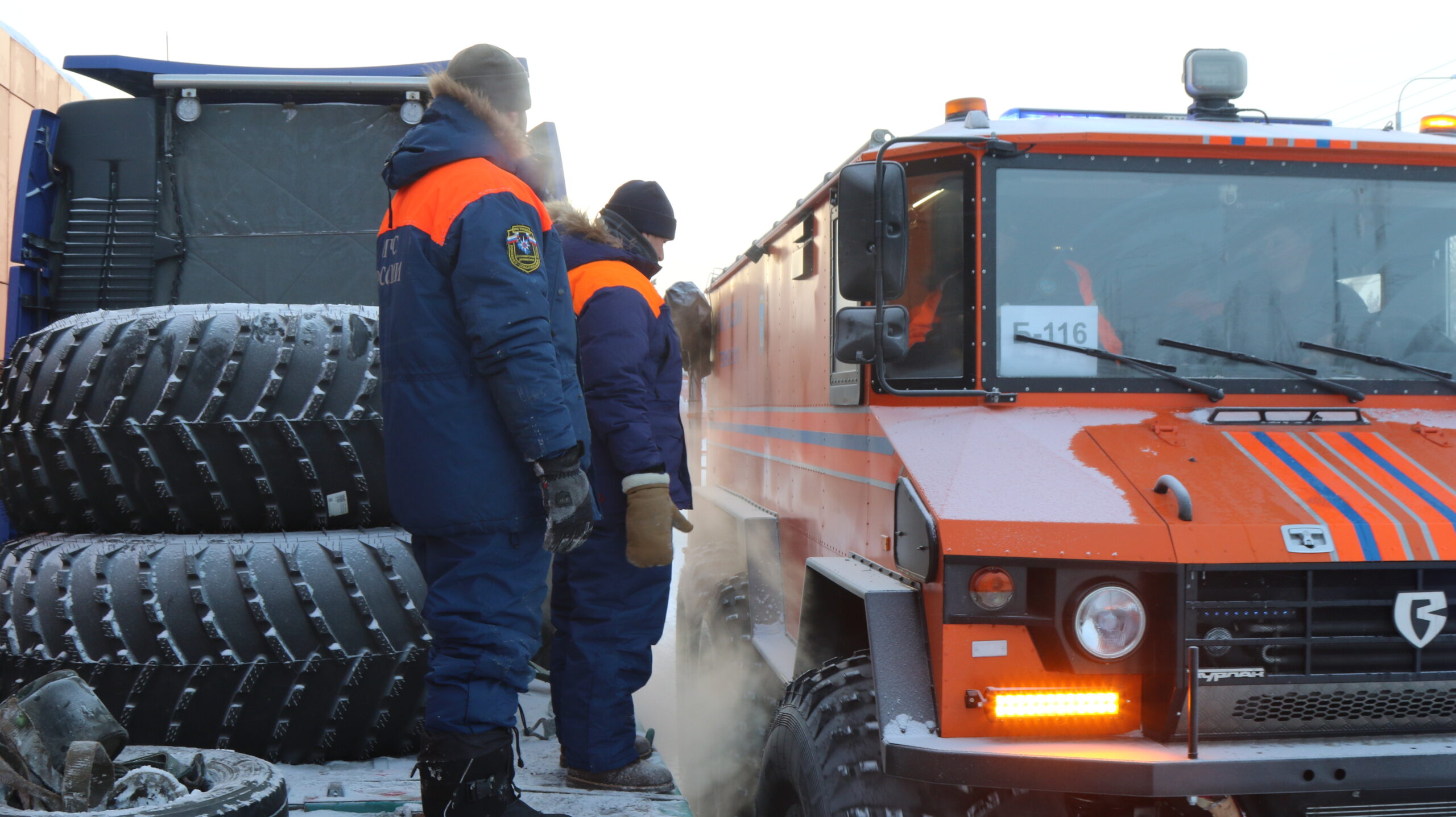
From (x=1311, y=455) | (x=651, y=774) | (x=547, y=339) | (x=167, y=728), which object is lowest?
(x=651, y=774)

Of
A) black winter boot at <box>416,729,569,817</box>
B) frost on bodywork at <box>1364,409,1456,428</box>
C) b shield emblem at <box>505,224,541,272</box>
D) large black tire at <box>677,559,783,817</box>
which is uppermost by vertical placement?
b shield emblem at <box>505,224,541,272</box>

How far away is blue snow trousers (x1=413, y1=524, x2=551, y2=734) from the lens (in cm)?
261

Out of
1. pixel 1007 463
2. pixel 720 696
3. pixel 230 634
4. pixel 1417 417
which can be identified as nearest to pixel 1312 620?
pixel 1007 463

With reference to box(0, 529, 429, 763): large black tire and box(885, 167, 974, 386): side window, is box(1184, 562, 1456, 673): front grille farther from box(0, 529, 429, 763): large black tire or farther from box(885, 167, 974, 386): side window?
box(0, 529, 429, 763): large black tire

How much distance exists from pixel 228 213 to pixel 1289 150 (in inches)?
156

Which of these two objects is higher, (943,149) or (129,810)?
(943,149)

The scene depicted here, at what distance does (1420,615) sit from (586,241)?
268cm

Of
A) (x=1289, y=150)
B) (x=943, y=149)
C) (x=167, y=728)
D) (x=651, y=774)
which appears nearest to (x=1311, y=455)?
(x=1289, y=150)

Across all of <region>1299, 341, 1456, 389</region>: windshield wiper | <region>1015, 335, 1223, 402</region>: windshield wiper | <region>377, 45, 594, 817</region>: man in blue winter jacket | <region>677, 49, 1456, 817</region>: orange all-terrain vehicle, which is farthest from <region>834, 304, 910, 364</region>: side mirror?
<region>1299, 341, 1456, 389</region>: windshield wiper

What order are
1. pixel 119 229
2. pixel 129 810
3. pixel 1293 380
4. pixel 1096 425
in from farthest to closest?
pixel 119 229 < pixel 1293 380 < pixel 1096 425 < pixel 129 810

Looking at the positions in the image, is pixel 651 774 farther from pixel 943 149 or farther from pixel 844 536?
pixel 943 149

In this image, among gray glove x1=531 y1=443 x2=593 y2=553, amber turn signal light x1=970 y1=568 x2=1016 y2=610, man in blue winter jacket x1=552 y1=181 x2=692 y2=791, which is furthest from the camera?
man in blue winter jacket x1=552 y1=181 x2=692 y2=791

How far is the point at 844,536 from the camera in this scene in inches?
139

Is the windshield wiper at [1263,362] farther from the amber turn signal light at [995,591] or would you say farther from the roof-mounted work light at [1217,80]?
the amber turn signal light at [995,591]
